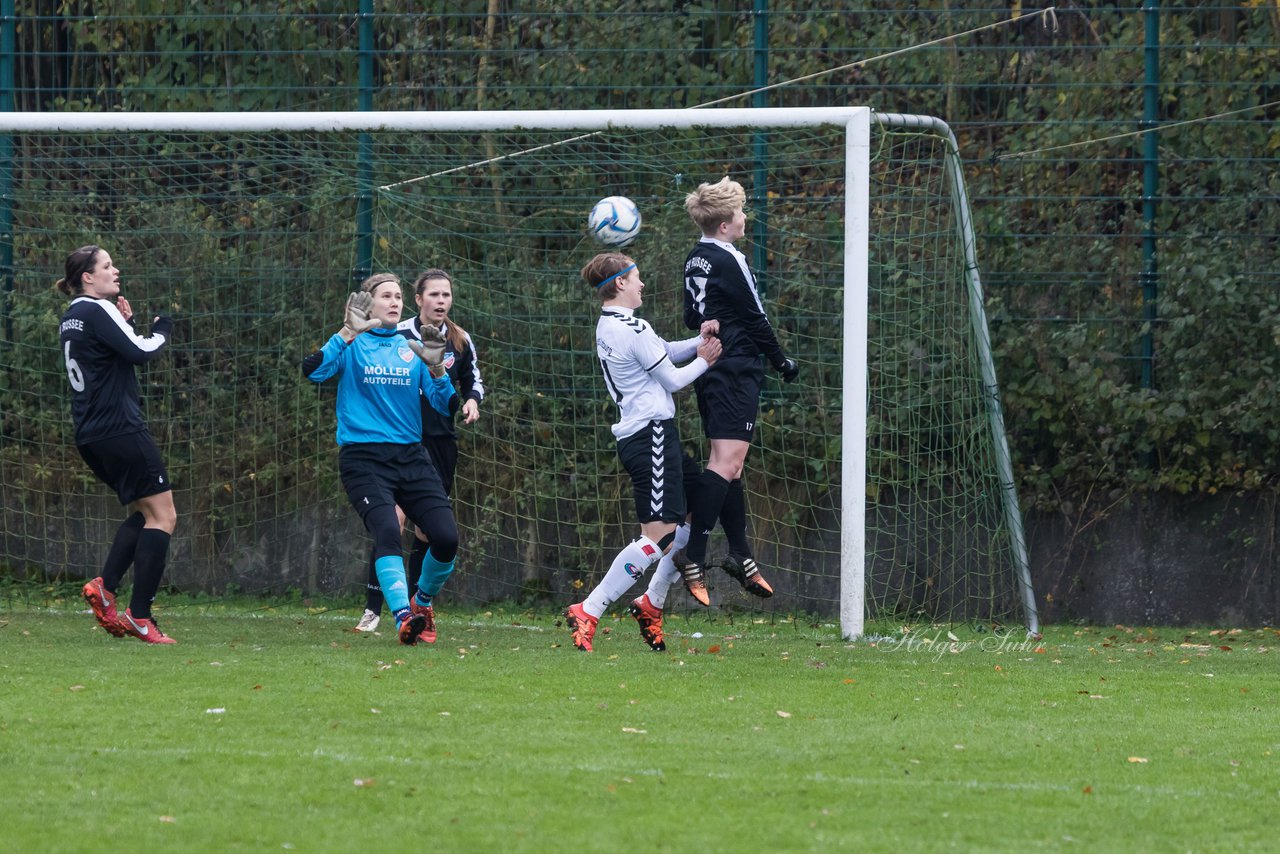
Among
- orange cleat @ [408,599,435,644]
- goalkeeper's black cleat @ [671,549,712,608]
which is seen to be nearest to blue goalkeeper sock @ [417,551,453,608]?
orange cleat @ [408,599,435,644]

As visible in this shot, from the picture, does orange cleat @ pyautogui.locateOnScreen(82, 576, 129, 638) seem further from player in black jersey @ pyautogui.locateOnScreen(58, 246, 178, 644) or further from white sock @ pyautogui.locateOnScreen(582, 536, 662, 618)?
white sock @ pyautogui.locateOnScreen(582, 536, 662, 618)

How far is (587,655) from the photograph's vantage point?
8.23m

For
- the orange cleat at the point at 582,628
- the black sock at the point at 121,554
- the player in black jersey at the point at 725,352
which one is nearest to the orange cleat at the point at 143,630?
the black sock at the point at 121,554

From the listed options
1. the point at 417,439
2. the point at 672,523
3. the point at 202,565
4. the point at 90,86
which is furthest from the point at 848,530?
the point at 90,86

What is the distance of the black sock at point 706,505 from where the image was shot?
29.2 ft

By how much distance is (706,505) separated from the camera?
351 inches

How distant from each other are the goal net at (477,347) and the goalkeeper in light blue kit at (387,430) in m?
2.55

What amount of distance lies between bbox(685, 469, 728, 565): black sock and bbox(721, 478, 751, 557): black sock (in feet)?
1.02

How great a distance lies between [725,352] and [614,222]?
1.01 metres

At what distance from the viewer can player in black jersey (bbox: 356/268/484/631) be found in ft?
29.5

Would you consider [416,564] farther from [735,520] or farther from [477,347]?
[477,347]

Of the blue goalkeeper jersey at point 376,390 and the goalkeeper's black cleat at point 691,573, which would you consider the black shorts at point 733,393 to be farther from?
the blue goalkeeper jersey at point 376,390

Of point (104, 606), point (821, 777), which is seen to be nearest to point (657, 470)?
point (104, 606)

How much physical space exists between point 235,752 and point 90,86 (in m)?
8.43
